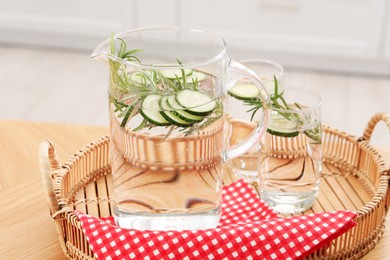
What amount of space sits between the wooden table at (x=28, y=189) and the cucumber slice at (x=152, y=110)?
0.86 feet

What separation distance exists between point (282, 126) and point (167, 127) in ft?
0.74

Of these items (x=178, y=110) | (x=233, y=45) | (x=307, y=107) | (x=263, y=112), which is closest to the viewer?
(x=178, y=110)

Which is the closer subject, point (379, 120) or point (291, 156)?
point (291, 156)

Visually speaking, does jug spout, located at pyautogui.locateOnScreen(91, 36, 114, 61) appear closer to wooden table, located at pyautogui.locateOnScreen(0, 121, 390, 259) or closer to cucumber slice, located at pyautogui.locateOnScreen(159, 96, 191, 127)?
cucumber slice, located at pyautogui.locateOnScreen(159, 96, 191, 127)

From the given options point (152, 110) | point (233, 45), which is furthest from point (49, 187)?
point (233, 45)

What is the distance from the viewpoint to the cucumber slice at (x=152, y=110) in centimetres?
93

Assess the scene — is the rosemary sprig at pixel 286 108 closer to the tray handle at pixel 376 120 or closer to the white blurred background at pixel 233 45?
the tray handle at pixel 376 120

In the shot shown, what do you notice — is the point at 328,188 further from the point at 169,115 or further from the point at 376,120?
the point at 169,115

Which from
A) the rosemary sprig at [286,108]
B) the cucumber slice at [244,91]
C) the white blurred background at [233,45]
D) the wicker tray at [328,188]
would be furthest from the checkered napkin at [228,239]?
the white blurred background at [233,45]

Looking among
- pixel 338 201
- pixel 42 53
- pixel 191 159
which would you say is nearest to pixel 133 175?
pixel 191 159

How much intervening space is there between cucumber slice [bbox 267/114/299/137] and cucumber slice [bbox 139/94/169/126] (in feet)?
0.73

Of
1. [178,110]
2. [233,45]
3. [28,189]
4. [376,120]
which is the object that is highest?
[178,110]

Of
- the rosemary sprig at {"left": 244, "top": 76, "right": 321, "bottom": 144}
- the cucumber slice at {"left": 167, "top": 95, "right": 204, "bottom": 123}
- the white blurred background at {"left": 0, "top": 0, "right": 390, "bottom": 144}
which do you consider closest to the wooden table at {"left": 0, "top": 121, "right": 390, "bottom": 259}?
the rosemary sprig at {"left": 244, "top": 76, "right": 321, "bottom": 144}

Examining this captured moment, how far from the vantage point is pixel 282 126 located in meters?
1.09
